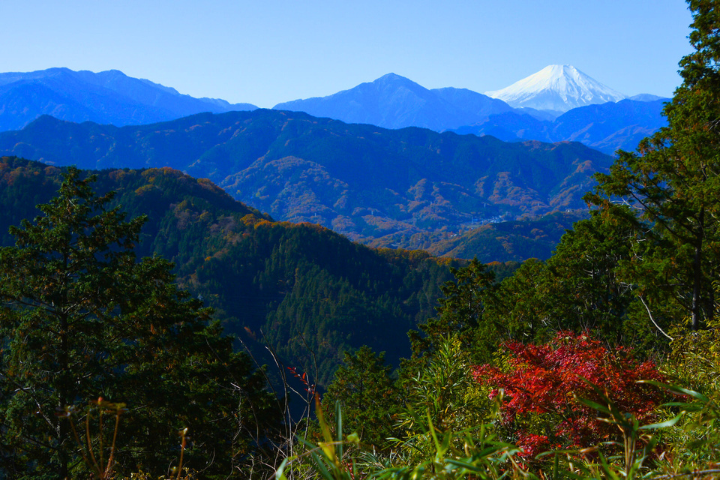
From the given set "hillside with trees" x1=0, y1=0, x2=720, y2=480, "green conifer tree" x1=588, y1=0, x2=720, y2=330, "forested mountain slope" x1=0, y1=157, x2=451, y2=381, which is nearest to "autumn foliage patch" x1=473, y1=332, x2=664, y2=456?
"hillside with trees" x1=0, y1=0, x2=720, y2=480

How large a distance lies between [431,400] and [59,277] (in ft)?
42.4

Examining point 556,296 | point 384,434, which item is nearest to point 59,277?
point 384,434

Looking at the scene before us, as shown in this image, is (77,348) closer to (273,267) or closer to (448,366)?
(448,366)

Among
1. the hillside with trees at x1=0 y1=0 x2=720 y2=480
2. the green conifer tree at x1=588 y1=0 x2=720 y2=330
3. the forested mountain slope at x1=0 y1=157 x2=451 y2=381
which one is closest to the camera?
the hillside with trees at x1=0 y1=0 x2=720 y2=480

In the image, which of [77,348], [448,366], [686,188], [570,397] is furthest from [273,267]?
[570,397]

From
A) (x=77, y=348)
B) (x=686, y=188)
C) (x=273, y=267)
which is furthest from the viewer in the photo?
(x=273, y=267)

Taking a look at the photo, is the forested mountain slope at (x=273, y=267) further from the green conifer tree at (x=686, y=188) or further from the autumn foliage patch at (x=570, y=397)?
the autumn foliage patch at (x=570, y=397)

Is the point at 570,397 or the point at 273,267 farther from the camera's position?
the point at 273,267

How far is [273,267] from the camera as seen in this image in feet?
543

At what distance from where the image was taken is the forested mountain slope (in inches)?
5443

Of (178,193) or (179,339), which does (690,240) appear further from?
(178,193)

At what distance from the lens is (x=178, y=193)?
188m

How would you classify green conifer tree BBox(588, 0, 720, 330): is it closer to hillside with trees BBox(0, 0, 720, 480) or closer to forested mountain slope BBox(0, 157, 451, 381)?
hillside with trees BBox(0, 0, 720, 480)

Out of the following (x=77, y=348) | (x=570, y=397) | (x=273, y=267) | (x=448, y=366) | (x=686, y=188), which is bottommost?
(x=273, y=267)
